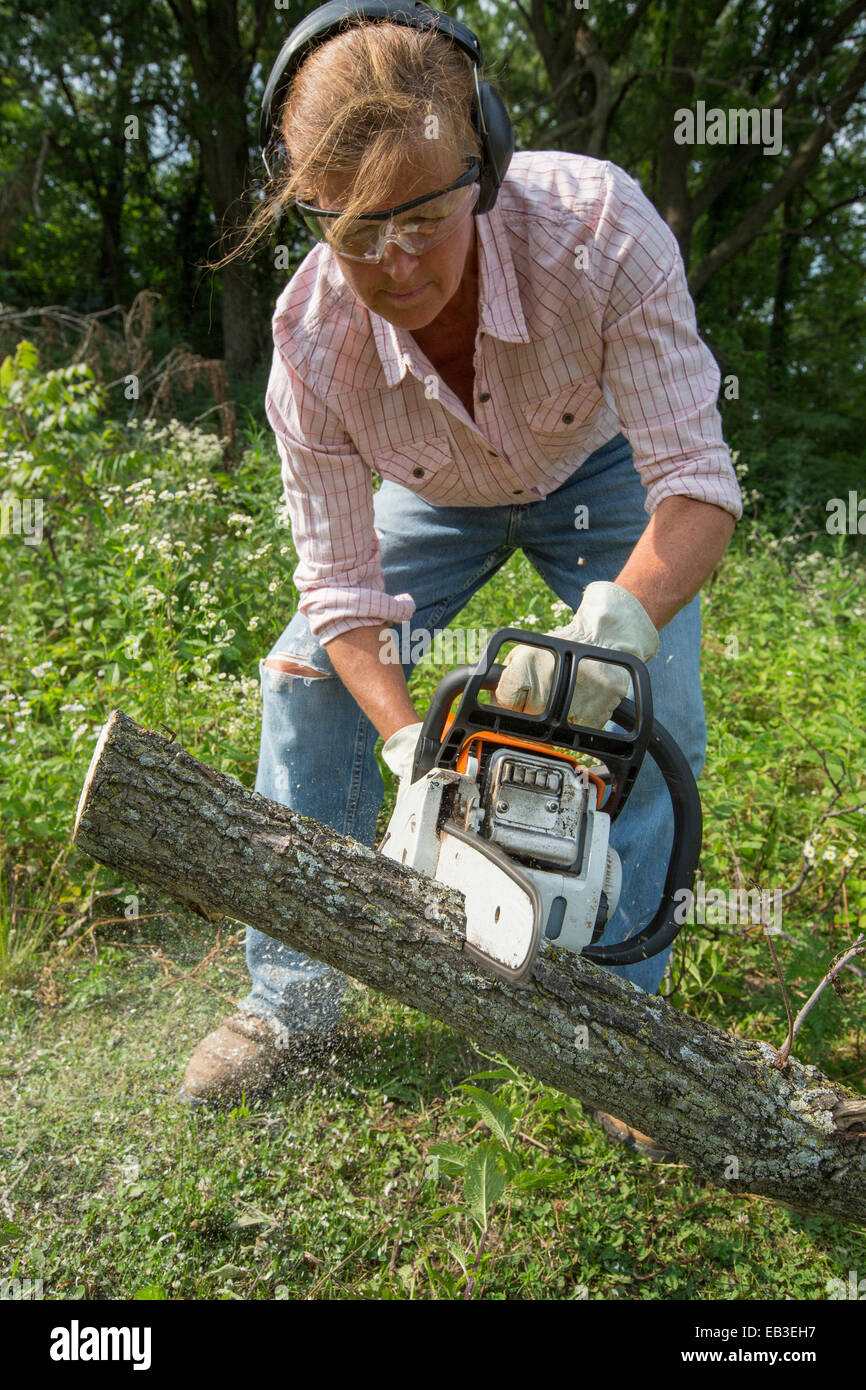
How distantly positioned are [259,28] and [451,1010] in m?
11.3

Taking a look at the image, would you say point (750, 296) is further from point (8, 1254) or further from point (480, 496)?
point (8, 1254)

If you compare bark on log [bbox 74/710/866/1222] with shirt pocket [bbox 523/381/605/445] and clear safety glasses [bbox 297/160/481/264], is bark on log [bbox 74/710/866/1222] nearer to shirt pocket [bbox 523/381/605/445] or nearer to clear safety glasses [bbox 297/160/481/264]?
clear safety glasses [bbox 297/160/481/264]

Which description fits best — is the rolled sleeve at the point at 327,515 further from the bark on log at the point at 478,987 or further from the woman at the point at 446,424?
the bark on log at the point at 478,987

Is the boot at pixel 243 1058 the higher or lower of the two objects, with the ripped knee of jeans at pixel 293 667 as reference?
lower

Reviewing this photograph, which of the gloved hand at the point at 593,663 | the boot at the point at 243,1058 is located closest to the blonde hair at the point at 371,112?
the gloved hand at the point at 593,663

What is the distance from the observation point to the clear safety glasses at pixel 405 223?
5.63 ft

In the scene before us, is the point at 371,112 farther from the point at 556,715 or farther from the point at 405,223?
the point at 556,715

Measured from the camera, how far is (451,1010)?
188 cm

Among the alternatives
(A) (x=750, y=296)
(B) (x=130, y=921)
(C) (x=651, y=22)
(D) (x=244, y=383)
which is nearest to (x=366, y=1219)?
(B) (x=130, y=921)

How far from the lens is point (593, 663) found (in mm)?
1725

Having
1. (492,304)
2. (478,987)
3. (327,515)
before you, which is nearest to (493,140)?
(492,304)

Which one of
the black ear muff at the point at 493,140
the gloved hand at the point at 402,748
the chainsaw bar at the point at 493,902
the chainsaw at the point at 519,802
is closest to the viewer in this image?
the chainsaw bar at the point at 493,902
